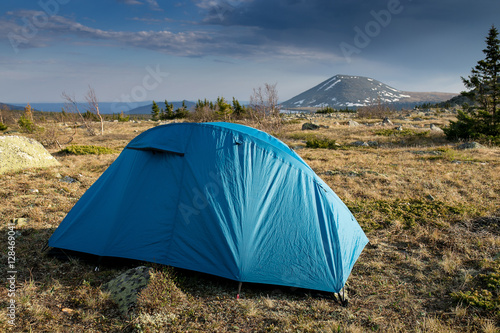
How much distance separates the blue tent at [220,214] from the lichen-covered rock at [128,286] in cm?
34

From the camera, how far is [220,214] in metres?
4.45

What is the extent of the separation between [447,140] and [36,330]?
71.1ft

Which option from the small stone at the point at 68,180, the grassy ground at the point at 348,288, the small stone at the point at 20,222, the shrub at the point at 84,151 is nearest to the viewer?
the grassy ground at the point at 348,288

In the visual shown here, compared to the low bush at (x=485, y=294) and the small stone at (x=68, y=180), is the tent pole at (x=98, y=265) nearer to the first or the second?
the low bush at (x=485, y=294)

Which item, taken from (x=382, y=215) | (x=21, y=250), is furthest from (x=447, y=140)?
(x=21, y=250)

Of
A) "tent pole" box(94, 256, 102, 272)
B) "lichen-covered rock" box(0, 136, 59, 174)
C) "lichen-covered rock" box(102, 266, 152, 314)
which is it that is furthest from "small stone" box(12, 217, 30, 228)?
"lichen-covered rock" box(0, 136, 59, 174)

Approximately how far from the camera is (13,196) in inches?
310

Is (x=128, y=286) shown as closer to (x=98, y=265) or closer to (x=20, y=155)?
(x=98, y=265)

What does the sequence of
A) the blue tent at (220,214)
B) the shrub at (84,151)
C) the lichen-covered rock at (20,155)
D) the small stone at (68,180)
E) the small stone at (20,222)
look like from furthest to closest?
the shrub at (84,151), the lichen-covered rock at (20,155), the small stone at (68,180), the small stone at (20,222), the blue tent at (220,214)

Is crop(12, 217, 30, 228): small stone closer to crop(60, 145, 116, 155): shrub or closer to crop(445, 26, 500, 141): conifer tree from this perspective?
crop(60, 145, 116, 155): shrub

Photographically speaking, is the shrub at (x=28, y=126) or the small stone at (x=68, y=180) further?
the shrub at (x=28, y=126)

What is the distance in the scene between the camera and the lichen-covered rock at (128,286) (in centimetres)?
392

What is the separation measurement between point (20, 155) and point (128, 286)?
10171 millimetres

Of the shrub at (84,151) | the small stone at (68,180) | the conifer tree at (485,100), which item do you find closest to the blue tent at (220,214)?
the small stone at (68,180)
